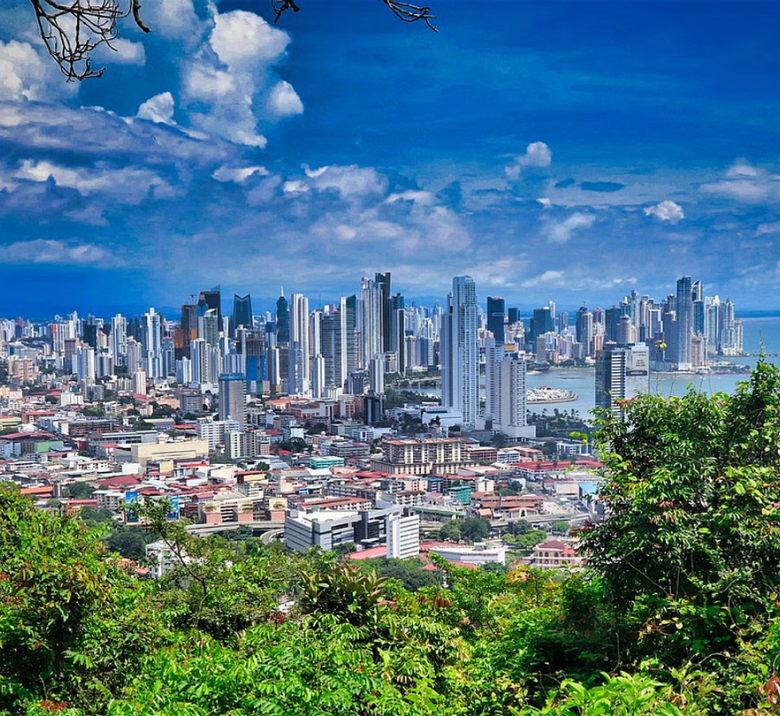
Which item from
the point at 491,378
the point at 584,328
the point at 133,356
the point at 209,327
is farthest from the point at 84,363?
the point at 584,328

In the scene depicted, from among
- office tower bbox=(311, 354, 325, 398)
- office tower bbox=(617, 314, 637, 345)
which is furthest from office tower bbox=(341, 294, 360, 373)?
office tower bbox=(617, 314, 637, 345)

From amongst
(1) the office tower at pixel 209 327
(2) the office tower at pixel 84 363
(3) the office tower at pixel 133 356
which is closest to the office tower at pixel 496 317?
(1) the office tower at pixel 209 327

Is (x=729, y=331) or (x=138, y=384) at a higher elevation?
(x=729, y=331)

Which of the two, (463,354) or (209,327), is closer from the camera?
(463,354)

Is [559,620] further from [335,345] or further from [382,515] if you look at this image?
[335,345]

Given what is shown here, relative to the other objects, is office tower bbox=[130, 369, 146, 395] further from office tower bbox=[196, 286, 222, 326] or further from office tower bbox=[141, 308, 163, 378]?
office tower bbox=[196, 286, 222, 326]

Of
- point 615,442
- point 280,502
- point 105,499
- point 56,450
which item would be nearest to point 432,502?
point 280,502
